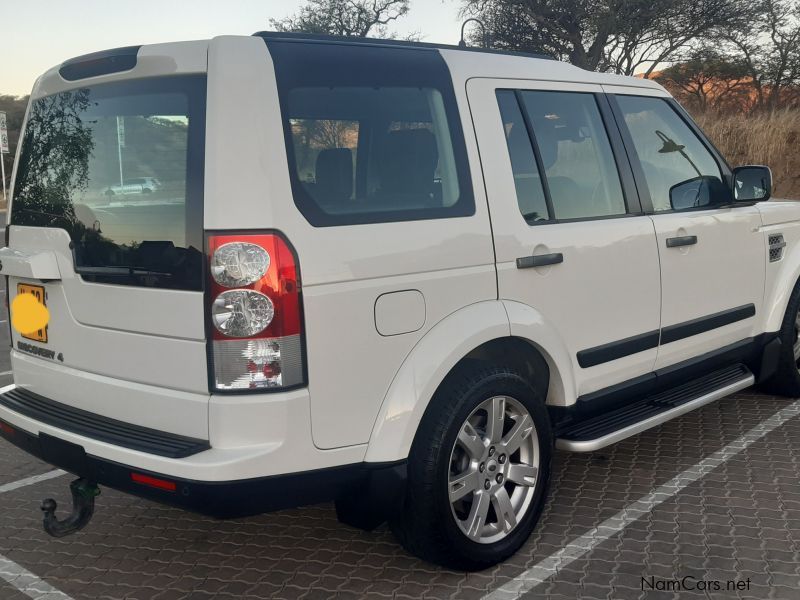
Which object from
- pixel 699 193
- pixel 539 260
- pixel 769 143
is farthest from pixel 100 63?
pixel 769 143

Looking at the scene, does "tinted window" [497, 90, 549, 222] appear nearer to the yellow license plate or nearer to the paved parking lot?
the paved parking lot

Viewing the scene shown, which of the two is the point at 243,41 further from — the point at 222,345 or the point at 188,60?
the point at 222,345

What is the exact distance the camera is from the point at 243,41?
2574 mm

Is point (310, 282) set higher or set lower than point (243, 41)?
lower

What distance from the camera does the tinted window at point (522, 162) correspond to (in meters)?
3.29

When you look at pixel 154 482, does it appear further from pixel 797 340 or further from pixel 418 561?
pixel 797 340

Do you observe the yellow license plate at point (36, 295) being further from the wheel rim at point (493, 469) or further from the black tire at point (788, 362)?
the black tire at point (788, 362)

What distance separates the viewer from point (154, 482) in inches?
101

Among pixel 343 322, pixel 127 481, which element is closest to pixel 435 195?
pixel 343 322

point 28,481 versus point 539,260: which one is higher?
point 539,260

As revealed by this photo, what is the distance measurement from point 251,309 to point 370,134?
82cm

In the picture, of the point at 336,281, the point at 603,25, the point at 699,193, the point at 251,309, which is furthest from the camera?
the point at 603,25

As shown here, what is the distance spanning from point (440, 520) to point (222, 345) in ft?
3.46

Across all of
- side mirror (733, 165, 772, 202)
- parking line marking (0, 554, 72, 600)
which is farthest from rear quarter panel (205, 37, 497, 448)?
side mirror (733, 165, 772, 202)
